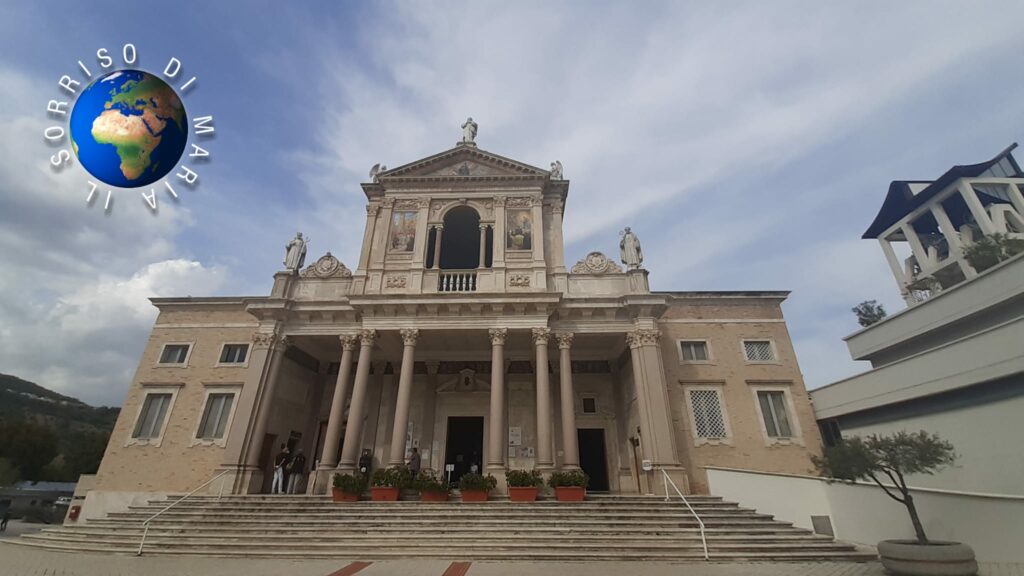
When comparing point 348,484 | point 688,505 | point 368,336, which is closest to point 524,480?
point 688,505

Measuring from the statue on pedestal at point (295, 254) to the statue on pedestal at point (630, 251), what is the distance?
14.5 m

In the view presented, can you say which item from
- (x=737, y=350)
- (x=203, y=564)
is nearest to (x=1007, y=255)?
(x=737, y=350)

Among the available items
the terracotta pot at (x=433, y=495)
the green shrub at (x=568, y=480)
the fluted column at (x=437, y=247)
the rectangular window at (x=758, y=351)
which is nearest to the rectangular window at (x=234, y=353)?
the fluted column at (x=437, y=247)

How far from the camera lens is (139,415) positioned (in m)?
18.1

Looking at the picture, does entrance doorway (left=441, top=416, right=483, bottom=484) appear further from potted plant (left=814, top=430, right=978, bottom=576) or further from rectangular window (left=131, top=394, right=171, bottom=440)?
potted plant (left=814, top=430, right=978, bottom=576)

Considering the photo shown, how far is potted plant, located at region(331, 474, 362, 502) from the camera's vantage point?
13.3 metres

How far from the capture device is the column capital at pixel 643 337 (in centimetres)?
1645

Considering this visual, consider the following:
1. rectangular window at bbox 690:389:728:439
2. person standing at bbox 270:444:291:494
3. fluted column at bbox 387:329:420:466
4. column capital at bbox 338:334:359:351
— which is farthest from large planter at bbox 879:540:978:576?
person standing at bbox 270:444:291:494

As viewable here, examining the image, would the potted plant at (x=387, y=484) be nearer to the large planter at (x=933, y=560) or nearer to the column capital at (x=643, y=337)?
the column capital at (x=643, y=337)

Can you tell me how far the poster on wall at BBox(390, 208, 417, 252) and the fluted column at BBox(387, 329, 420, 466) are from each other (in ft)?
15.0

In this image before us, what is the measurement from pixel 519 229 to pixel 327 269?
29.2 feet

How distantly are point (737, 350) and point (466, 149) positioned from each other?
15.9m

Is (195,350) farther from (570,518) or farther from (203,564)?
(570,518)

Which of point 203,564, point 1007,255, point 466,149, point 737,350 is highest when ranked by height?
point 466,149
